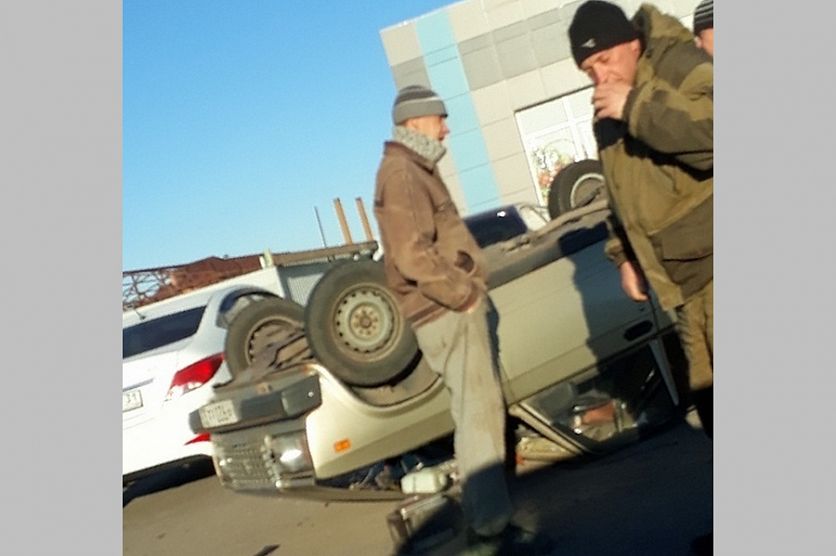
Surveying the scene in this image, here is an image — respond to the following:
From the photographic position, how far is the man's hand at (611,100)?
3164 millimetres

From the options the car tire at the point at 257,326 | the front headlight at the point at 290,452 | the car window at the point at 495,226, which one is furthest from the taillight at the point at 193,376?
the front headlight at the point at 290,452

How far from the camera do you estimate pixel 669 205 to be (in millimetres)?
3441

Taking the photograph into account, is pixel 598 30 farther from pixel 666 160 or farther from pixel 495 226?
pixel 495 226

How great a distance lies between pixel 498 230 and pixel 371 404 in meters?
2.36

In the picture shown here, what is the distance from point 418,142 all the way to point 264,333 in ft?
8.20

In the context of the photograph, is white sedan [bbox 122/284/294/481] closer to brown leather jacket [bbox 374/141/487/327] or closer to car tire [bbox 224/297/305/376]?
car tire [bbox 224/297/305/376]

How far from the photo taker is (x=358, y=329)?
534cm

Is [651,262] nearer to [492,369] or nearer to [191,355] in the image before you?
[492,369]

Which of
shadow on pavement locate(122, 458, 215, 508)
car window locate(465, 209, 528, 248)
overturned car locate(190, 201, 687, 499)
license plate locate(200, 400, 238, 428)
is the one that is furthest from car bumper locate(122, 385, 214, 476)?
car window locate(465, 209, 528, 248)

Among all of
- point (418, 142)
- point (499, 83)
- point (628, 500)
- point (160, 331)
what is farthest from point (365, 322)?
point (499, 83)

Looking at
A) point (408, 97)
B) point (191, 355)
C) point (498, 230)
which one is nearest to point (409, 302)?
point (408, 97)

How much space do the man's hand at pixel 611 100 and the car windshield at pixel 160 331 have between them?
5.65 m

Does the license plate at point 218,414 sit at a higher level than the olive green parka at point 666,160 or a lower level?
lower

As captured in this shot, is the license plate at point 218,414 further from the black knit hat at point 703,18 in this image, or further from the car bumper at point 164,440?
the black knit hat at point 703,18
